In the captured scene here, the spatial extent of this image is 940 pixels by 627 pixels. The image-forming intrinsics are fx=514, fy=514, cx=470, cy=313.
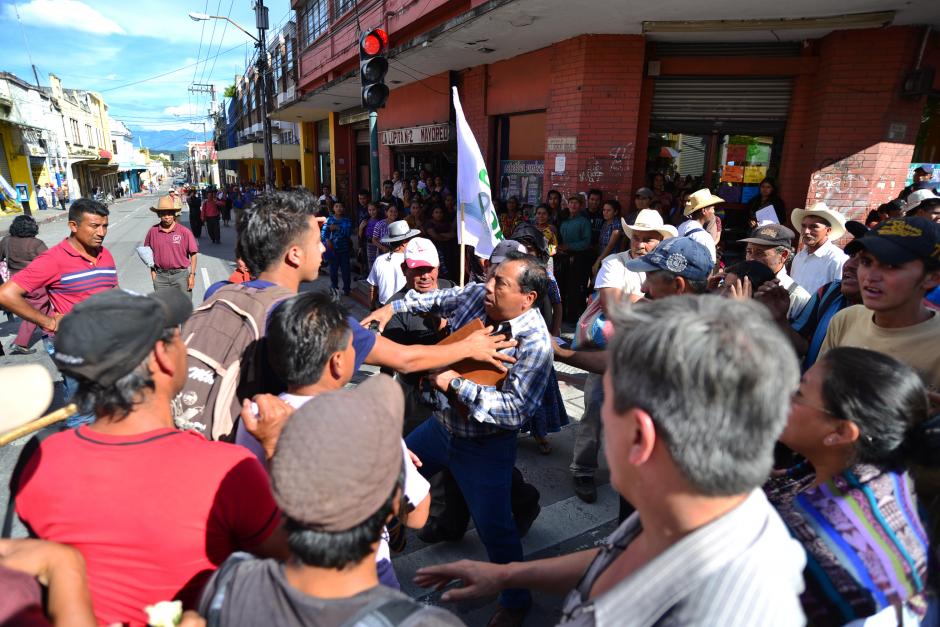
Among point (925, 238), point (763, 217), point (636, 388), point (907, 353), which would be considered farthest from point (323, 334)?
point (763, 217)

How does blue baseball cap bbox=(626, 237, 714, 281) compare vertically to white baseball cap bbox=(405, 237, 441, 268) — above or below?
above

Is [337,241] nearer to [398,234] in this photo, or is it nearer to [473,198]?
[398,234]

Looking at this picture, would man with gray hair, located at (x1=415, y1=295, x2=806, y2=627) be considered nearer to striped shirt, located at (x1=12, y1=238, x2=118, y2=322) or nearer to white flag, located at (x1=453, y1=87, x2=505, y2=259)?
white flag, located at (x1=453, y1=87, x2=505, y2=259)

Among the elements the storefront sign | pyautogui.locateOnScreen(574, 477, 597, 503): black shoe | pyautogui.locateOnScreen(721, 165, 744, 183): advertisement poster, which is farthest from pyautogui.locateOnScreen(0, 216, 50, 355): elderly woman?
pyautogui.locateOnScreen(721, 165, 744, 183): advertisement poster

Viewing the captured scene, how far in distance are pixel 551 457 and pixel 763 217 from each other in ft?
14.2

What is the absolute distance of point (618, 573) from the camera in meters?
1.13

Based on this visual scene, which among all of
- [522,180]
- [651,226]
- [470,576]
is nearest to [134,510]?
[470,576]

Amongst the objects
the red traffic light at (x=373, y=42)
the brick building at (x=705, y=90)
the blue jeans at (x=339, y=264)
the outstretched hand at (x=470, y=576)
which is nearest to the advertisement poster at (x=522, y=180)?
the brick building at (x=705, y=90)

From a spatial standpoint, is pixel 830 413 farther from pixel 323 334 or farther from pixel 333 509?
pixel 323 334

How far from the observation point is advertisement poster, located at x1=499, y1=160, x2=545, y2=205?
9250mm

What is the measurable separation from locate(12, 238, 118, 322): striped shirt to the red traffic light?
12.7 ft

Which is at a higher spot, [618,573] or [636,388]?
[636,388]

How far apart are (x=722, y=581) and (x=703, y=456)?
0.21 m

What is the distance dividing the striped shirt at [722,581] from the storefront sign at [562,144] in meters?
7.48
